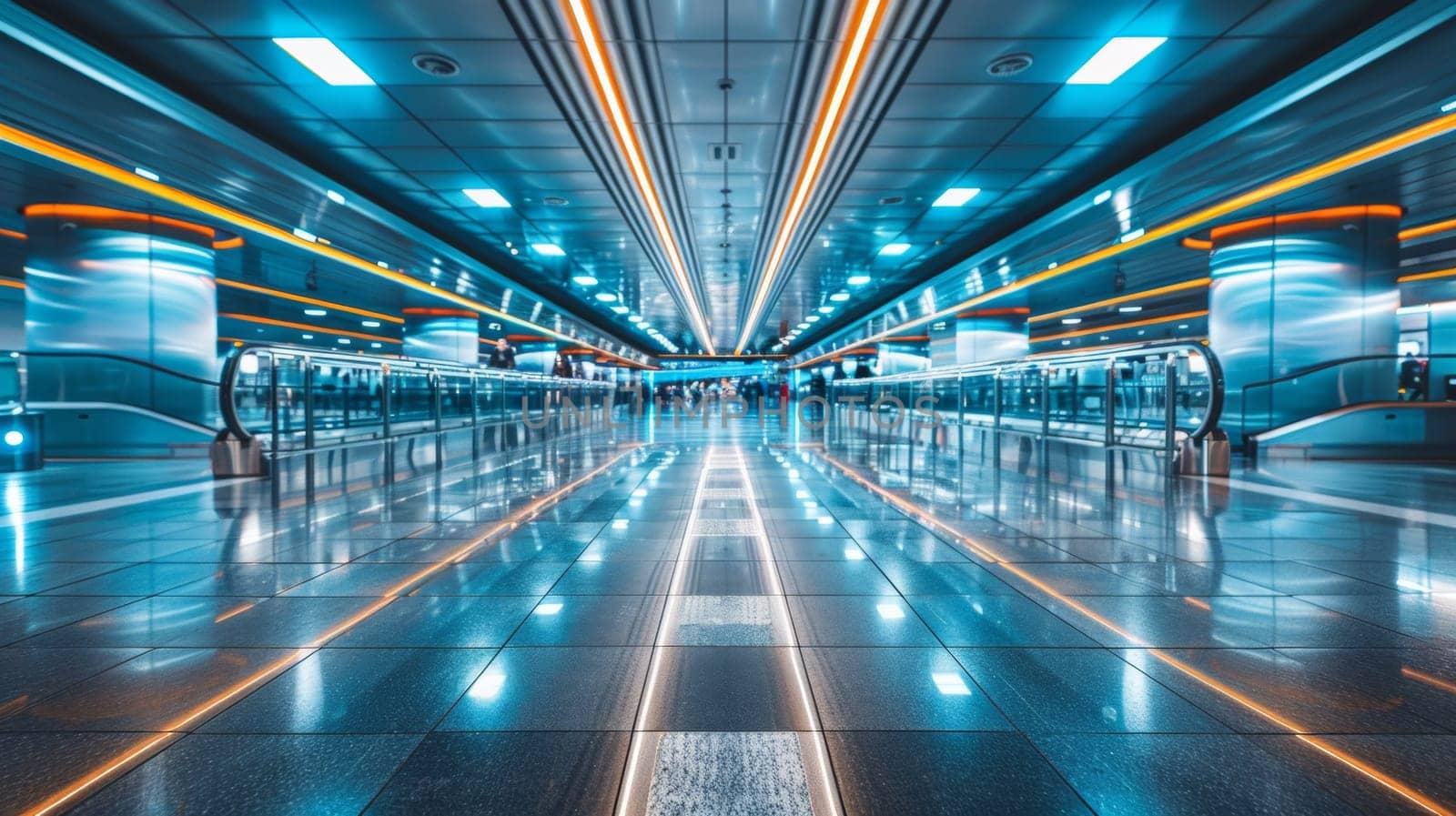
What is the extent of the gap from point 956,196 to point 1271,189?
4116 millimetres

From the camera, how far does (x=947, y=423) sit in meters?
15.0

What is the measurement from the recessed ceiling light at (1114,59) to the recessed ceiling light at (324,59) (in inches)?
260

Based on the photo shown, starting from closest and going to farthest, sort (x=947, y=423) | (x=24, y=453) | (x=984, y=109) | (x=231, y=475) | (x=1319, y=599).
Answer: (x=1319, y=599)
(x=984, y=109)
(x=231, y=475)
(x=24, y=453)
(x=947, y=423)

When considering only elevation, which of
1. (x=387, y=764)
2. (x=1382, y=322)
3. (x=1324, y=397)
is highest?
(x=1382, y=322)

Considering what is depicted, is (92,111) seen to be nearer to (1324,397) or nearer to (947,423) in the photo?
(947,423)

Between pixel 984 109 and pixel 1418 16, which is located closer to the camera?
pixel 1418 16

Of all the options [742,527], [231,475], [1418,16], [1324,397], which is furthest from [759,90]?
[1324,397]

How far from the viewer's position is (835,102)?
705 centimetres

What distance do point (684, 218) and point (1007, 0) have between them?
720 cm

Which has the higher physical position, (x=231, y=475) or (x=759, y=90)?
(x=759, y=90)

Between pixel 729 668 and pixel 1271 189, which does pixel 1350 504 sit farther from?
pixel 729 668

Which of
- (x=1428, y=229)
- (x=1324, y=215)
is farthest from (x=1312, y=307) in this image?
(x=1428, y=229)

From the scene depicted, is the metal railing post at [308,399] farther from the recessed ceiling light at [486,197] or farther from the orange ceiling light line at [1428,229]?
the orange ceiling light line at [1428,229]

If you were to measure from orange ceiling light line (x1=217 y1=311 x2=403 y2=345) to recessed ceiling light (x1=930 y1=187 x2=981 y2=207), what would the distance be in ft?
71.5
